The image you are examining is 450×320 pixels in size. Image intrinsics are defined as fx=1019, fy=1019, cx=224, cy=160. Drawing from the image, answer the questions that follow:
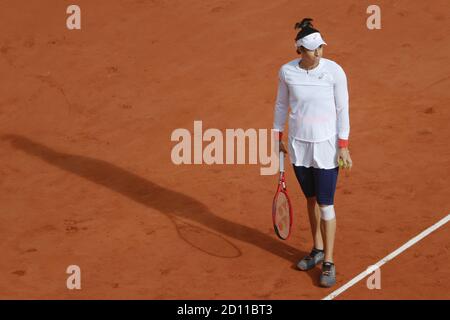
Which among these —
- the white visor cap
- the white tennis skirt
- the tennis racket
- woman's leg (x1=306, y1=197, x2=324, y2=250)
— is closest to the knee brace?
woman's leg (x1=306, y1=197, x2=324, y2=250)

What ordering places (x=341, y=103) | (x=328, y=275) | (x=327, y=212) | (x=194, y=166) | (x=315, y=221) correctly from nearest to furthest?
(x=341, y=103), (x=327, y=212), (x=328, y=275), (x=315, y=221), (x=194, y=166)

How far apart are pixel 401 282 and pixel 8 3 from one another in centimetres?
999

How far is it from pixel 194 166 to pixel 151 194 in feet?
2.78

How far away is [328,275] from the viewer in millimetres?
10242

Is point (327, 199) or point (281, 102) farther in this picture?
point (281, 102)

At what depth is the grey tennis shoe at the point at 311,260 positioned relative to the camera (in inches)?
416

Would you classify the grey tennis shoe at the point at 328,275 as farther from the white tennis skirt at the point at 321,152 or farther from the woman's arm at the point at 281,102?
the woman's arm at the point at 281,102

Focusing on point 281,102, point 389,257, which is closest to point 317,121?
point 281,102

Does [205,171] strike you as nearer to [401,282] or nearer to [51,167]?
[51,167]

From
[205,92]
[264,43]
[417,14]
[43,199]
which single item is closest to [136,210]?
[43,199]

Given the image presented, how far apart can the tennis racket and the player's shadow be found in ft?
0.69

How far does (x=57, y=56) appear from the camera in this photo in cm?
1599

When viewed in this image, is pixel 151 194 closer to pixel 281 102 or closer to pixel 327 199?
pixel 281 102

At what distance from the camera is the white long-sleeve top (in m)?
9.83
